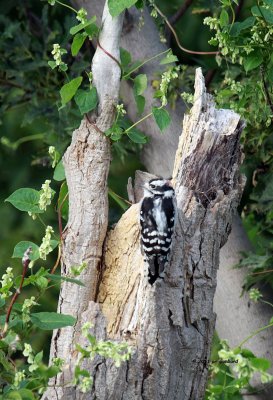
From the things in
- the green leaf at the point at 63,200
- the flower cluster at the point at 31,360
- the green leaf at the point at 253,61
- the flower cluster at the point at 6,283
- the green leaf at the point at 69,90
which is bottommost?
the flower cluster at the point at 31,360

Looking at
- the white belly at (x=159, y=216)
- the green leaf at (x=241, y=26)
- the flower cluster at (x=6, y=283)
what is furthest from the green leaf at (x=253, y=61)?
the flower cluster at (x=6, y=283)

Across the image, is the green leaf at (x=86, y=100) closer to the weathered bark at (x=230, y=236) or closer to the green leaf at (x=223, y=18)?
the green leaf at (x=223, y=18)

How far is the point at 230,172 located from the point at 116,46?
73 centimetres

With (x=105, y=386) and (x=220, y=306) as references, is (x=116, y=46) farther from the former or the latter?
(x=220, y=306)

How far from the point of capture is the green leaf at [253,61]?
191 inches

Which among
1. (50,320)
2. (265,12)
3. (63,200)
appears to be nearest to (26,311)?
(50,320)

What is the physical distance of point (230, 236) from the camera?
5.82m

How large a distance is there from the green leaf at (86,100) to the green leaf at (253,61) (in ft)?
2.69

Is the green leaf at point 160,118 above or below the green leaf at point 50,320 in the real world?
above

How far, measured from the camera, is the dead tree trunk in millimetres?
4105

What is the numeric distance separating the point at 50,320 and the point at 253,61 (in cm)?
176

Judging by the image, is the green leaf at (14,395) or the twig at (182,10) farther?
the twig at (182,10)

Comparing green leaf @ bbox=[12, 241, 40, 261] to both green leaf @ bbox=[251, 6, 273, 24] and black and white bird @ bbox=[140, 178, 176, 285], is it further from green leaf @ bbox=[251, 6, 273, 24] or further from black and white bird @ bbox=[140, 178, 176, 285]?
green leaf @ bbox=[251, 6, 273, 24]

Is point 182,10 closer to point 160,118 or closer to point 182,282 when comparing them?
point 160,118
